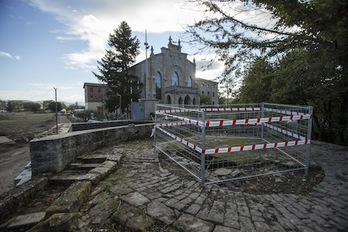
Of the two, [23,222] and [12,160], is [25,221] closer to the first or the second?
[23,222]

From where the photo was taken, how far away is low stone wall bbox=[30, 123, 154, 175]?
3.68m

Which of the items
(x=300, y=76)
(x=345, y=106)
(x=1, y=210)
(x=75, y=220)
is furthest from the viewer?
(x=345, y=106)

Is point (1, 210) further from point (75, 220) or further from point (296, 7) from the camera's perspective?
point (296, 7)

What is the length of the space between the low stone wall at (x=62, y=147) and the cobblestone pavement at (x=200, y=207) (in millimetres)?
1270

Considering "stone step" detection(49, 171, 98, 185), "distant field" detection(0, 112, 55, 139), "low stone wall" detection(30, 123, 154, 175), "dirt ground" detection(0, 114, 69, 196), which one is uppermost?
"low stone wall" detection(30, 123, 154, 175)

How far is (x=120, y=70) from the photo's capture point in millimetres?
27344

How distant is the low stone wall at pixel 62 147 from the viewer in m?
3.68

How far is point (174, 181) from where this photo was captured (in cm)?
348

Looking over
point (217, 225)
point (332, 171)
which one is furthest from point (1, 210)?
point (332, 171)

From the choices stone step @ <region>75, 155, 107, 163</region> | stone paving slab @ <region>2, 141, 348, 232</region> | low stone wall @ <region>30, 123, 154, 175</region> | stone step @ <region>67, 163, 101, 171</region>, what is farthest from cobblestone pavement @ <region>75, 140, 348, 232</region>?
low stone wall @ <region>30, 123, 154, 175</region>

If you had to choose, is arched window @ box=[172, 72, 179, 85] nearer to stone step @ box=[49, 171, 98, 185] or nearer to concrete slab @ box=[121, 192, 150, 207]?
stone step @ box=[49, 171, 98, 185]

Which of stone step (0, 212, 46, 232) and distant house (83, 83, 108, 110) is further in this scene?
distant house (83, 83, 108, 110)

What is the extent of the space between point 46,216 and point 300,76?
24.5 ft

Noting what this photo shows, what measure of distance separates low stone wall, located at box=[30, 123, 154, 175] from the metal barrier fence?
1.80m
